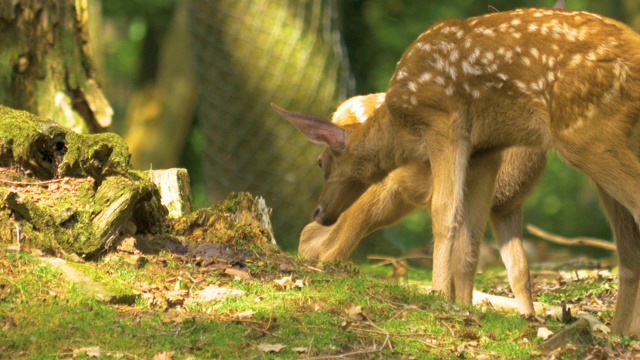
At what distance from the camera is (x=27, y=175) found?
6922 millimetres

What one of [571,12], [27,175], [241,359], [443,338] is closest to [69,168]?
[27,175]

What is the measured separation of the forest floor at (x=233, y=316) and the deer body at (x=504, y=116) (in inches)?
41.0

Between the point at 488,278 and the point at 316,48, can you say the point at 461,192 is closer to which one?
the point at 488,278

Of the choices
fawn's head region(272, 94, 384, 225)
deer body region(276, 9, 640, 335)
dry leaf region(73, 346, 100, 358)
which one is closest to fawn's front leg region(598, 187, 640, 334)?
deer body region(276, 9, 640, 335)

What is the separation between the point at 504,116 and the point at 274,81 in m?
5.78

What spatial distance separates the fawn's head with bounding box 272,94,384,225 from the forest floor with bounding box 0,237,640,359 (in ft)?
6.24

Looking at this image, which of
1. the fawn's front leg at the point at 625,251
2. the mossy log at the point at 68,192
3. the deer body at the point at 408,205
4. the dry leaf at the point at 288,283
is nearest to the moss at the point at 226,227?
the mossy log at the point at 68,192

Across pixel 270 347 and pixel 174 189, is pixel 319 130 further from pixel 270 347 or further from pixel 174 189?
pixel 270 347

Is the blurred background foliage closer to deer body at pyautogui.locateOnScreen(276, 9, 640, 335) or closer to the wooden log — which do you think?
deer body at pyautogui.locateOnScreen(276, 9, 640, 335)

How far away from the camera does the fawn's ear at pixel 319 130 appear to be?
29.0 ft

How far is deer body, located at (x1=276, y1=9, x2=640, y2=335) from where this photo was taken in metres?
7.14

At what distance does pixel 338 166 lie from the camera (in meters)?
9.30

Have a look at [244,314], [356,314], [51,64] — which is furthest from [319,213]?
[244,314]

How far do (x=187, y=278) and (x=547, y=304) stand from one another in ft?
12.9
